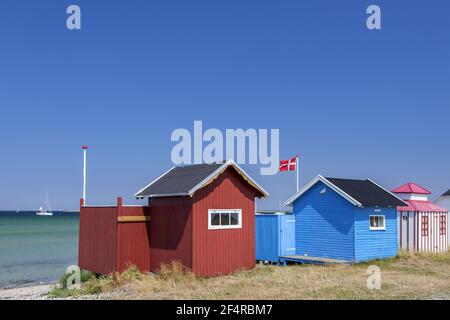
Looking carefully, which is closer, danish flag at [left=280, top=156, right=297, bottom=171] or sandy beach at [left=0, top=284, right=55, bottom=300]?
sandy beach at [left=0, top=284, right=55, bottom=300]

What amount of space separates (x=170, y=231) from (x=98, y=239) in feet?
12.2

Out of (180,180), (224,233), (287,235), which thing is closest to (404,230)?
(287,235)

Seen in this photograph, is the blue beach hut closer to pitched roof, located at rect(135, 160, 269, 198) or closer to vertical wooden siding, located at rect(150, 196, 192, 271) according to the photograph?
pitched roof, located at rect(135, 160, 269, 198)

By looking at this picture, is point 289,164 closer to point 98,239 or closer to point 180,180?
point 180,180

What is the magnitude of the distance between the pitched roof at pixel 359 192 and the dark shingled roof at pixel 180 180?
746 cm

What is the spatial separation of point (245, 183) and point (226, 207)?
1539 mm

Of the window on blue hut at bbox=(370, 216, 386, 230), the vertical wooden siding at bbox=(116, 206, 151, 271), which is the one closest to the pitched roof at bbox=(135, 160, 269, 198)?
the vertical wooden siding at bbox=(116, 206, 151, 271)

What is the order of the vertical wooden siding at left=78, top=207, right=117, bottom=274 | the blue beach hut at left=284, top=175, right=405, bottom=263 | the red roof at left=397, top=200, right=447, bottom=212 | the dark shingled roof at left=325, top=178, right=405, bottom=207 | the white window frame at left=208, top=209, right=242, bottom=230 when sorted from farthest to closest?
the red roof at left=397, top=200, right=447, bottom=212, the dark shingled roof at left=325, top=178, right=405, bottom=207, the blue beach hut at left=284, top=175, right=405, bottom=263, the vertical wooden siding at left=78, top=207, right=117, bottom=274, the white window frame at left=208, top=209, right=242, bottom=230

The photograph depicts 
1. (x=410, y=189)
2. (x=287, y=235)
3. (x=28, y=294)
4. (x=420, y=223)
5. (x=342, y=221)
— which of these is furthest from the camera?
(x=410, y=189)

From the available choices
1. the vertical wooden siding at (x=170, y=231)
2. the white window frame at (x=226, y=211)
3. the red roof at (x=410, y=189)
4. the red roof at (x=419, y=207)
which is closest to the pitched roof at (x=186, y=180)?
the vertical wooden siding at (x=170, y=231)

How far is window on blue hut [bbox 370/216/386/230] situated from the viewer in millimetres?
26016

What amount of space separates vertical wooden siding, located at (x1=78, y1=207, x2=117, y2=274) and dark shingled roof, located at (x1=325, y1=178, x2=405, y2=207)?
11.8 metres

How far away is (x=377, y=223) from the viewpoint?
26.3 meters
